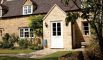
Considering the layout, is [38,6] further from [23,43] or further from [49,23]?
[49,23]

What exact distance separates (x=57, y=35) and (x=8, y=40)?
10219 millimetres

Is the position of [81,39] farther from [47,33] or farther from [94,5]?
[94,5]

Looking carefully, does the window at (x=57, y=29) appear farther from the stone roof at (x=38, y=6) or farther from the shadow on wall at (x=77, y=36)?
the stone roof at (x=38, y=6)

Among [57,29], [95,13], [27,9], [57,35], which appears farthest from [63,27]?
[95,13]

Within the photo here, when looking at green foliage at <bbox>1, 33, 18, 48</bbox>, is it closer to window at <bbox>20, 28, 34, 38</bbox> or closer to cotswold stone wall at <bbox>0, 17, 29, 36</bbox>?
cotswold stone wall at <bbox>0, 17, 29, 36</bbox>

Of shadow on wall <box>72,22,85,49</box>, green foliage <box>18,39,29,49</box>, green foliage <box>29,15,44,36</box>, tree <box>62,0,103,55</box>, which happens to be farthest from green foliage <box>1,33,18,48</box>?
tree <box>62,0,103,55</box>

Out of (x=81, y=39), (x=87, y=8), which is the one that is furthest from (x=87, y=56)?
(x=81, y=39)

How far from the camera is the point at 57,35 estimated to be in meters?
28.0

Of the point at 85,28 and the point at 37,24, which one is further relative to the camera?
the point at 37,24

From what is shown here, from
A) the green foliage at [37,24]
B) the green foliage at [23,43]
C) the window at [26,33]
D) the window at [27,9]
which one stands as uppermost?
the window at [27,9]

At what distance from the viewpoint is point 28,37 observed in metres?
33.8

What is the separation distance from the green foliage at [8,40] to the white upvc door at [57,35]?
8.54 metres

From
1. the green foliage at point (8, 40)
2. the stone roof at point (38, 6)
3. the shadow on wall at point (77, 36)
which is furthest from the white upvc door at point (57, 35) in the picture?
the green foliage at point (8, 40)

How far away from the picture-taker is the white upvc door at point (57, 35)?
1093 inches
